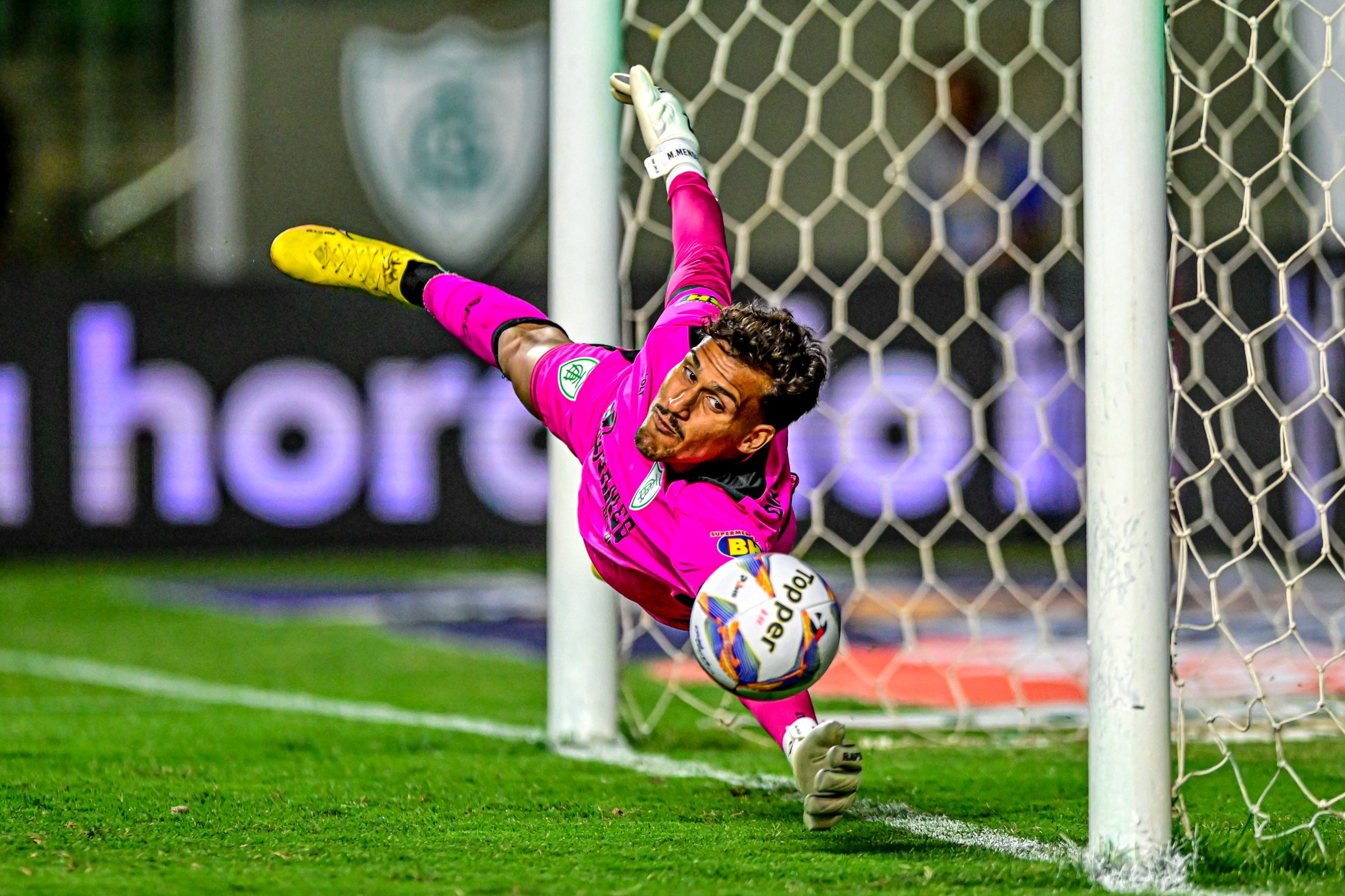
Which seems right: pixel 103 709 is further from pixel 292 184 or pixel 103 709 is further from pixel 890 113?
pixel 292 184

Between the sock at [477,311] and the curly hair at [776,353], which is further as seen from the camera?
the sock at [477,311]

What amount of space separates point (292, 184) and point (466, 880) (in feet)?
42.1

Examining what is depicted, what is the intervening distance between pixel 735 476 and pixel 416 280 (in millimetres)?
1265

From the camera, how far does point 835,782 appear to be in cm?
294

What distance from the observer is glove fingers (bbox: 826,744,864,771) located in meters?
2.95

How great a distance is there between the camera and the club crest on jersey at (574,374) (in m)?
3.68

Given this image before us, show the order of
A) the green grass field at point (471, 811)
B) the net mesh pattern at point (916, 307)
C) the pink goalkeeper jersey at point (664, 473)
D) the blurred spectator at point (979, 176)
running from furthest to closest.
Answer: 1. the blurred spectator at point (979, 176)
2. the net mesh pattern at point (916, 307)
3. the pink goalkeeper jersey at point (664, 473)
4. the green grass field at point (471, 811)

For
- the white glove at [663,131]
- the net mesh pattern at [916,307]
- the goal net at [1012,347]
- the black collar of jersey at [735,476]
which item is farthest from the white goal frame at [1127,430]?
the net mesh pattern at [916,307]

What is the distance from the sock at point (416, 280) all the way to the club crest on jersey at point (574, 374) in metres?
0.57

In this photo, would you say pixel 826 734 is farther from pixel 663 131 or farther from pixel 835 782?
pixel 663 131

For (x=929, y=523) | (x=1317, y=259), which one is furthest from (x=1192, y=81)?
(x=929, y=523)

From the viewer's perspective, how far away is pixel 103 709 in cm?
520

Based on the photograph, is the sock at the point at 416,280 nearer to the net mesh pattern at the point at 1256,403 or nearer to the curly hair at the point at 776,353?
the curly hair at the point at 776,353

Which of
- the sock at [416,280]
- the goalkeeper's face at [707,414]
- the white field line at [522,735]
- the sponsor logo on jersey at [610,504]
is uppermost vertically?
the sock at [416,280]
